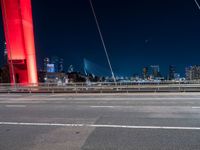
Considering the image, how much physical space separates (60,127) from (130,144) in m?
→ 2.91

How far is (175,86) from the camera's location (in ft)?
78.6

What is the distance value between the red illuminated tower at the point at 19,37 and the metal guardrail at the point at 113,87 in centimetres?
339

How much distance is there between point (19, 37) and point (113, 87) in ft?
43.7

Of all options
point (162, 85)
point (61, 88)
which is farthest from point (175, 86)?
point (61, 88)

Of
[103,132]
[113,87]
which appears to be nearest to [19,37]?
[113,87]

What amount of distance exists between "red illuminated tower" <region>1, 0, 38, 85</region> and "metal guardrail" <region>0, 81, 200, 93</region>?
339 centimetres

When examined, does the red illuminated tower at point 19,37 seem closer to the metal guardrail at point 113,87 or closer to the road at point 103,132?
the metal guardrail at point 113,87

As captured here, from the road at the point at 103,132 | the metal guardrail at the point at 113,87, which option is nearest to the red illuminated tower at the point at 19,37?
the metal guardrail at the point at 113,87

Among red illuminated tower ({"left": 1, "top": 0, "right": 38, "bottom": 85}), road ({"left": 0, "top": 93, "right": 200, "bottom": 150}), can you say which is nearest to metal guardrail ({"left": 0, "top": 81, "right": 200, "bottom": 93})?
red illuminated tower ({"left": 1, "top": 0, "right": 38, "bottom": 85})

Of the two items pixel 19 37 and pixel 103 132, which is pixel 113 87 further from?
pixel 103 132

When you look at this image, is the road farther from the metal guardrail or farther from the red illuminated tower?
the red illuminated tower

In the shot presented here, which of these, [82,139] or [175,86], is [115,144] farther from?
[175,86]

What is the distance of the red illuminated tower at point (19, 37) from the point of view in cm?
3191

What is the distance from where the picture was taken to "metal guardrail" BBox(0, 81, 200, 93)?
79.7ft
